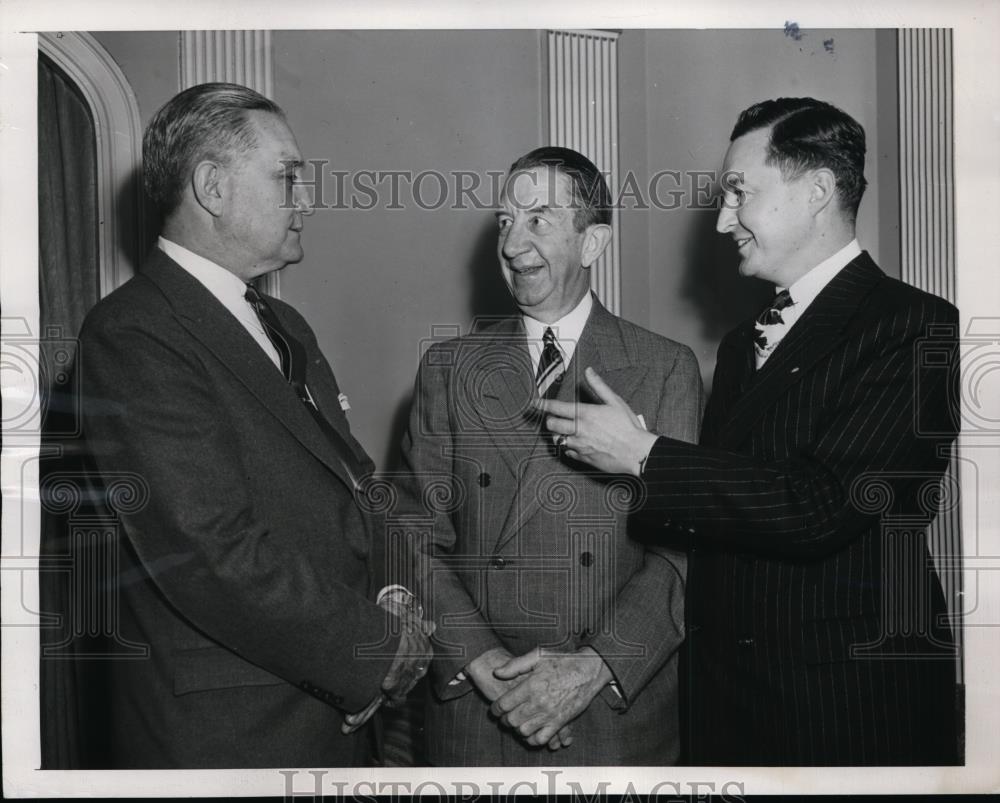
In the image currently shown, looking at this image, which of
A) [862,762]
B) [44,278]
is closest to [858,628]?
[862,762]

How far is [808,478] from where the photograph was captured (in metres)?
1.83

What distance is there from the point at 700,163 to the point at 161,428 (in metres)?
1.16

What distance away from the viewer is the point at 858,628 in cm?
189

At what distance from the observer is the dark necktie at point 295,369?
1.90 m

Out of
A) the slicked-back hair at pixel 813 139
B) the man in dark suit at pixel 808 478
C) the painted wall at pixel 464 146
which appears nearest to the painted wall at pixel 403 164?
the painted wall at pixel 464 146

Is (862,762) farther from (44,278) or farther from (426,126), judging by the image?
(44,278)

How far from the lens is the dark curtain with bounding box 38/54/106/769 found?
194cm

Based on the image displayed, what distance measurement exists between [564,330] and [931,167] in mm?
812

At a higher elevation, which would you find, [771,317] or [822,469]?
[771,317]

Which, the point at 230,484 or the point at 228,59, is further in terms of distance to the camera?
the point at 228,59

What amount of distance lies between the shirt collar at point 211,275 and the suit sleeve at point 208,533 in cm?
12

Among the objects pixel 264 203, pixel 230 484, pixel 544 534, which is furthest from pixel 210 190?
pixel 544 534

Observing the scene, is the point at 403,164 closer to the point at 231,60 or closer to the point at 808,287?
the point at 231,60

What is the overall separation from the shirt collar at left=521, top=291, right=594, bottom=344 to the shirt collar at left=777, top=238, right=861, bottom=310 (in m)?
0.40
